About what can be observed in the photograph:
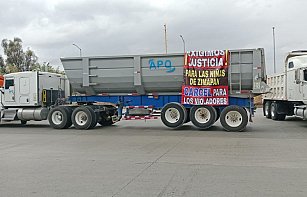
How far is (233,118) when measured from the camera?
51.3ft

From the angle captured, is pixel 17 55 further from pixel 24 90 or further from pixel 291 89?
pixel 291 89

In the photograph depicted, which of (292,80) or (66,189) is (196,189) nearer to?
(66,189)

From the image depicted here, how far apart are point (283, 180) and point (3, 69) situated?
5918cm

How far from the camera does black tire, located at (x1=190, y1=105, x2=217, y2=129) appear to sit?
1584cm

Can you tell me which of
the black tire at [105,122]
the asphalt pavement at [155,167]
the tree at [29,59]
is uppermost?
the tree at [29,59]

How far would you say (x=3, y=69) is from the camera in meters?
59.5

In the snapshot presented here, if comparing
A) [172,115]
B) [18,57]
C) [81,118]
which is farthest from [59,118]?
[18,57]

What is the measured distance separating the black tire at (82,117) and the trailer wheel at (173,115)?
334cm

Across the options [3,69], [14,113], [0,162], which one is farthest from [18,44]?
[0,162]

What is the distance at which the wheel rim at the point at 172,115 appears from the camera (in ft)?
53.4

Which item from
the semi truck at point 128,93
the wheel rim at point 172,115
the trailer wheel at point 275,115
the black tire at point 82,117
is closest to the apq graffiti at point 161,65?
the semi truck at point 128,93

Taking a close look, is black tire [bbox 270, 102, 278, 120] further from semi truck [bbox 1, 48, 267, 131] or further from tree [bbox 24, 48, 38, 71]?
tree [bbox 24, 48, 38, 71]

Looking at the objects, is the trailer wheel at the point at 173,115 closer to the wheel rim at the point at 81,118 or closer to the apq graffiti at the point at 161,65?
the apq graffiti at the point at 161,65

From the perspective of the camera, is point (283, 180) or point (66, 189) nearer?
point (66, 189)
